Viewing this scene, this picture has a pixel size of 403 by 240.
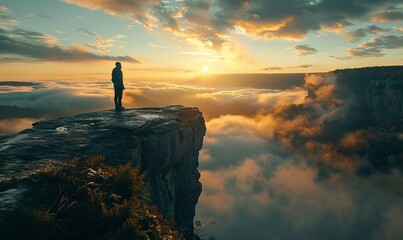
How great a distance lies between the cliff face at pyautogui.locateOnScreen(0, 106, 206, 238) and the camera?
1445cm

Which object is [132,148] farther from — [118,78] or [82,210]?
[82,210]

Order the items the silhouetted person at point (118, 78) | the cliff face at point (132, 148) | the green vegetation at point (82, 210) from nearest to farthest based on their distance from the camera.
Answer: the green vegetation at point (82, 210) < the cliff face at point (132, 148) < the silhouetted person at point (118, 78)

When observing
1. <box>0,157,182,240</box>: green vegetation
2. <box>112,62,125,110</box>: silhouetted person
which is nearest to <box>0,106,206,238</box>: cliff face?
<box>0,157,182,240</box>: green vegetation

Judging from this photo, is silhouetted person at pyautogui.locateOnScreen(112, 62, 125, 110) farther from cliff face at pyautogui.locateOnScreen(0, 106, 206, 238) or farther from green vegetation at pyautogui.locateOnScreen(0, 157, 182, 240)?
green vegetation at pyautogui.locateOnScreen(0, 157, 182, 240)

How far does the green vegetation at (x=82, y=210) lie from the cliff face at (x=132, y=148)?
1057mm

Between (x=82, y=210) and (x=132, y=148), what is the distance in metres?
11.7

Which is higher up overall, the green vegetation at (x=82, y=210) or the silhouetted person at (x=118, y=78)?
the silhouetted person at (x=118, y=78)

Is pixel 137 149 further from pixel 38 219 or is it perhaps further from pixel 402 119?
pixel 402 119

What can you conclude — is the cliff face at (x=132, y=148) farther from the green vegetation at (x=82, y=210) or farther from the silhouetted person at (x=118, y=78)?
the silhouetted person at (x=118, y=78)

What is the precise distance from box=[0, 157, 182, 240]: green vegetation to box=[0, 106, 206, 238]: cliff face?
106 cm

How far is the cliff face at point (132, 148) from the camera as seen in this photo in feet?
47.4

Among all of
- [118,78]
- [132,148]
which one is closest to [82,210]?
[132,148]

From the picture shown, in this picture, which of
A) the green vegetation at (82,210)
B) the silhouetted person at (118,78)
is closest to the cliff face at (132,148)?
the green vegetation at (82,210)

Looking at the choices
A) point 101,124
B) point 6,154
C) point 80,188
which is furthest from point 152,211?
point 101,124
